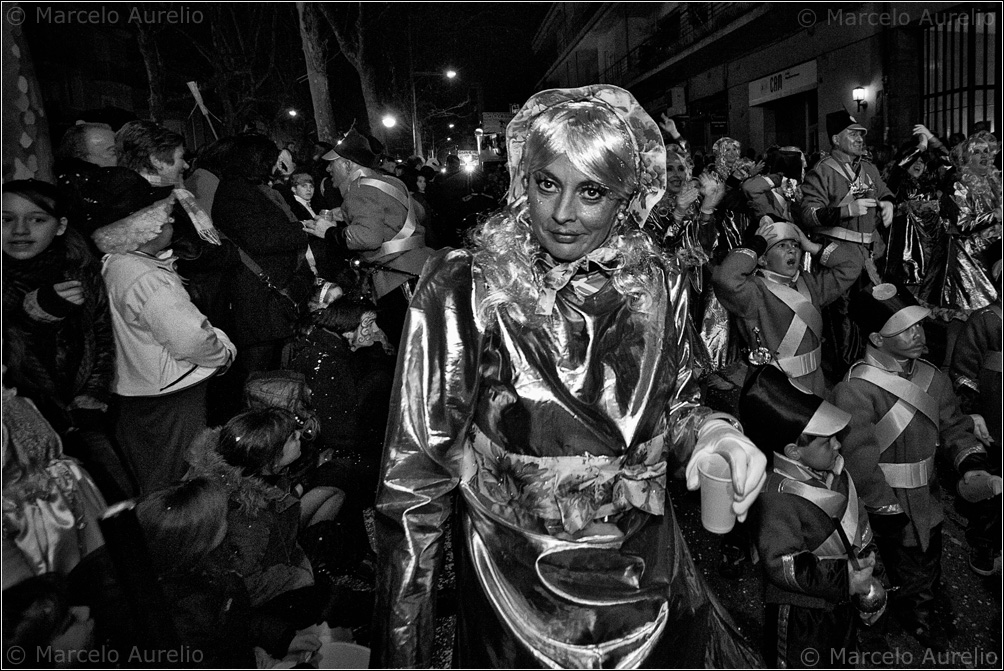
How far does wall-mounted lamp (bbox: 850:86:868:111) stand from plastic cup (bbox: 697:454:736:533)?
16064 millimetres

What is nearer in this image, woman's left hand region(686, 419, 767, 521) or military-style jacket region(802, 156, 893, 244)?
woman's left hand region(686, 419, 767, 521)

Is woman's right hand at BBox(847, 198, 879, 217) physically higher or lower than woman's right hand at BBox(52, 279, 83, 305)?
higher

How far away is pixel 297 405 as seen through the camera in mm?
3631

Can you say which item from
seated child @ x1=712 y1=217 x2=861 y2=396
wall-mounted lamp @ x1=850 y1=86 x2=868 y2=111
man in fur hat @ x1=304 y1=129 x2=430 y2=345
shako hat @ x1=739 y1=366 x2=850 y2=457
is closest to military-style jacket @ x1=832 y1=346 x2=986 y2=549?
shako hat @ x1=739 y1=366 x2=850 y2=457

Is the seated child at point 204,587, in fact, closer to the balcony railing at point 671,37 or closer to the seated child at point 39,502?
the seated child at point 39,502

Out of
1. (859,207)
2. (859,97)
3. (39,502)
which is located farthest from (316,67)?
(39,502)

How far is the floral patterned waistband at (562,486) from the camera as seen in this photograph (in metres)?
1.80

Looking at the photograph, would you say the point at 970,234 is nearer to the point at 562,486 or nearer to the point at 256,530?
the point at 562,486

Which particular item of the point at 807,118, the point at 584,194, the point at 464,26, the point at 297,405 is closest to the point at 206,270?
the point at 297,405

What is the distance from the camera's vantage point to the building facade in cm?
1160

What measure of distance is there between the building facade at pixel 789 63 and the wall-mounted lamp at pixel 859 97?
0.03 meters

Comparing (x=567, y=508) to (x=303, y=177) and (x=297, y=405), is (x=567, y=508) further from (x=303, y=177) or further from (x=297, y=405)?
(x=303, y=177)

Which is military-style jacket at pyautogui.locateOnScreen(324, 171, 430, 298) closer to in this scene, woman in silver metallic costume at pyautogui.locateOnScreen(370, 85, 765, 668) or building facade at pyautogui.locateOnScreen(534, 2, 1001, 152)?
building facade at pyautogui.locateOnScreen(534, 2, 1001, 152)

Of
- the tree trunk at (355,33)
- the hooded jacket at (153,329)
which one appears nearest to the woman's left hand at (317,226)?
the hooded jacket at (153,329)
